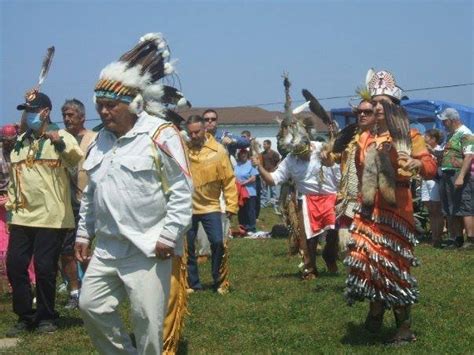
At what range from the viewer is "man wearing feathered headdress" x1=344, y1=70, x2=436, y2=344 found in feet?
20.4

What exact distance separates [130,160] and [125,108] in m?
0.41

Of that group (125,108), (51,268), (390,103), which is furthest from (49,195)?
(390,103)

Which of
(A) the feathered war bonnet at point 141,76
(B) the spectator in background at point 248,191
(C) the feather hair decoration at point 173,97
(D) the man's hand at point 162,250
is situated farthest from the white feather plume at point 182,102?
(B) the spectator in background at point 248,191

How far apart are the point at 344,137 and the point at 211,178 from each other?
2.21 metres

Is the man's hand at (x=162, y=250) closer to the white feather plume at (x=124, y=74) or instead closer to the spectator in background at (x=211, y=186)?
the white feather plume at (x=124, y=74)

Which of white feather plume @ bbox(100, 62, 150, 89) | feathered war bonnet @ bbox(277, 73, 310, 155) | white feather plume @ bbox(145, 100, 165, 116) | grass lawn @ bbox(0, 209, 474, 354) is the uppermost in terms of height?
white feather plume @ bbox(100, 62, 150, 89)

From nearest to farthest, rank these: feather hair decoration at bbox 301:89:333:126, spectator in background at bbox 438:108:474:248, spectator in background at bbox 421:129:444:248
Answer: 1. feather hair decoration at bbox 301:89:333:126
2. spectator in background at bbox 438:108:474:248
3. spectator in background at bbox 421:129:444:248

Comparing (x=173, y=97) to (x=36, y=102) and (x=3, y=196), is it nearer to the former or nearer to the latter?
(x=36, y=102)

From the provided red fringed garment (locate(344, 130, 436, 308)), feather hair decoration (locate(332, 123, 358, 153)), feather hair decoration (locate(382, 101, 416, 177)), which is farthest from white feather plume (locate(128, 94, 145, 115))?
feather hair decoration (locate(332, 123, 358, 153))

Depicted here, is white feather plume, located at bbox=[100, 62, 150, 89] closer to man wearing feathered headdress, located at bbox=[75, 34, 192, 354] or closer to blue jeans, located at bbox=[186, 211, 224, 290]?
man wearing feathered headdress, located at bbox=[75, 34, 192, 354]

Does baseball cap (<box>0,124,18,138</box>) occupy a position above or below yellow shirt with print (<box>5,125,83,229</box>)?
above

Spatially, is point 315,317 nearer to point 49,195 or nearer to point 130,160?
point 49,195

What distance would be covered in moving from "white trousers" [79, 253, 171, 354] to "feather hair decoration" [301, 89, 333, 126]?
4133 millimetres

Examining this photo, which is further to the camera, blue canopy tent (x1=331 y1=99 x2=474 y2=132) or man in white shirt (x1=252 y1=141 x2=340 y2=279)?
blue canopy tent (x1=331 y1=99 x2=474 y2=132)
